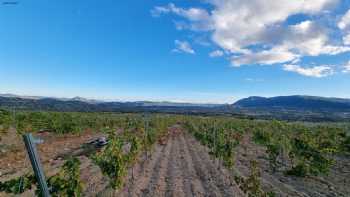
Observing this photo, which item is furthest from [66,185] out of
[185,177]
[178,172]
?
[178,172]

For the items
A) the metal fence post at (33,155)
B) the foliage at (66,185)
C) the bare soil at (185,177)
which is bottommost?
the bare soil at (185,177)

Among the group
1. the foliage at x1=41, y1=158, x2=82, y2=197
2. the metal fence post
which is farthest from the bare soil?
the metal fence post

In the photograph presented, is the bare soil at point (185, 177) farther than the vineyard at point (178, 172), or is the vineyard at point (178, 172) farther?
the bare soil at point (185, 177)

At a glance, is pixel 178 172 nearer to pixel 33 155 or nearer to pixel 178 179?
pixel 178 179

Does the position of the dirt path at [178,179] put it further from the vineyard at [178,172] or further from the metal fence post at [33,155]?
the metal fence post at [33,155]

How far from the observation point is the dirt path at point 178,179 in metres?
11.4

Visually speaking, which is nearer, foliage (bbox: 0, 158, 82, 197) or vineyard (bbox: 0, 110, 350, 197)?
foliage (bbox: 0, 158, 82, 197)

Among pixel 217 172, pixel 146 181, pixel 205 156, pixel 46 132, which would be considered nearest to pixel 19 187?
pixel 146 181

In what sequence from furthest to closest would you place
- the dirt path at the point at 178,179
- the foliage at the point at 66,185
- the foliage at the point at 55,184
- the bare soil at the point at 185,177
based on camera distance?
1. the bare soil at the point at 185,177
2. the dirt path at the point at 178,179
3. the foliage at the point at 66,185
4. the foliage at the point at 55,184

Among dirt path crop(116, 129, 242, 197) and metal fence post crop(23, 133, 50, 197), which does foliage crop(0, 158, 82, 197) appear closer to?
metal fence post crop(23, 133, 50, 197)

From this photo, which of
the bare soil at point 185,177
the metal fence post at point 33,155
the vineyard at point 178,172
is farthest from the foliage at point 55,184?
the bare soil at point 185,177

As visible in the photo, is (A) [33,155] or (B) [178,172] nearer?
(A) [33,155]

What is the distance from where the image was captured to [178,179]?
43.5 feet

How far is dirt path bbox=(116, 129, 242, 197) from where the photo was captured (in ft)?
37.3
